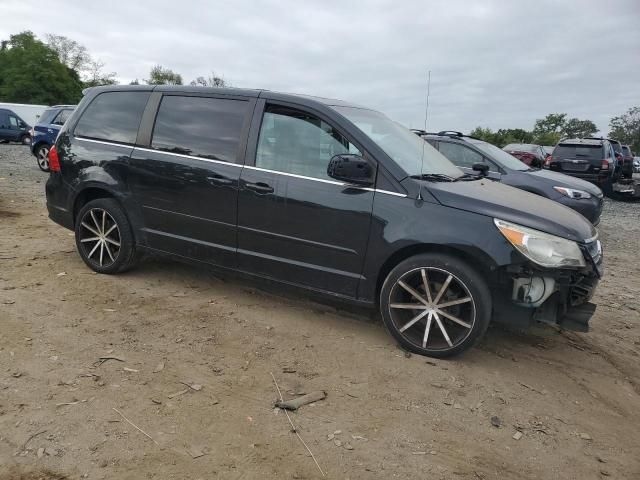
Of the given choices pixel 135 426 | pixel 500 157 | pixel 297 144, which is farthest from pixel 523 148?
pixel 135 426

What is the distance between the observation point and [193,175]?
430 centimetres

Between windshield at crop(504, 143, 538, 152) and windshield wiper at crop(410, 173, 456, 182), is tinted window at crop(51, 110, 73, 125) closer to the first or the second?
windshield wiper at crop(410, 173, 456, 182)

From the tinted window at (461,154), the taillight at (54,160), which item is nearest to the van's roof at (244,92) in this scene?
the taillight at (54,160)

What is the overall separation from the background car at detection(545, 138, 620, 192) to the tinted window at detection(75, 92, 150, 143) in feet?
38.6

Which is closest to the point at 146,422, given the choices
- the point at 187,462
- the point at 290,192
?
the point at 187,462

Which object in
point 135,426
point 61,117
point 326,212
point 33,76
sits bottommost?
point 135,426

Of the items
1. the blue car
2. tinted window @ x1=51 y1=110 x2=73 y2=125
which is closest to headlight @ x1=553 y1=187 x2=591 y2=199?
the blue car

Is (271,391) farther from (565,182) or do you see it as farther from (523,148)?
(523,148)

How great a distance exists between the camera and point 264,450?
2.54 m

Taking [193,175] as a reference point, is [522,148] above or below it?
above

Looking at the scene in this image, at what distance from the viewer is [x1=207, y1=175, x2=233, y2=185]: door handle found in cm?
414

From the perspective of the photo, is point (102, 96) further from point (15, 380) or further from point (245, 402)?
point (245, 402)

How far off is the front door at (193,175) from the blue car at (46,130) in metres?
10.1

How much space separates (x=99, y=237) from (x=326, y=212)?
2494mm
